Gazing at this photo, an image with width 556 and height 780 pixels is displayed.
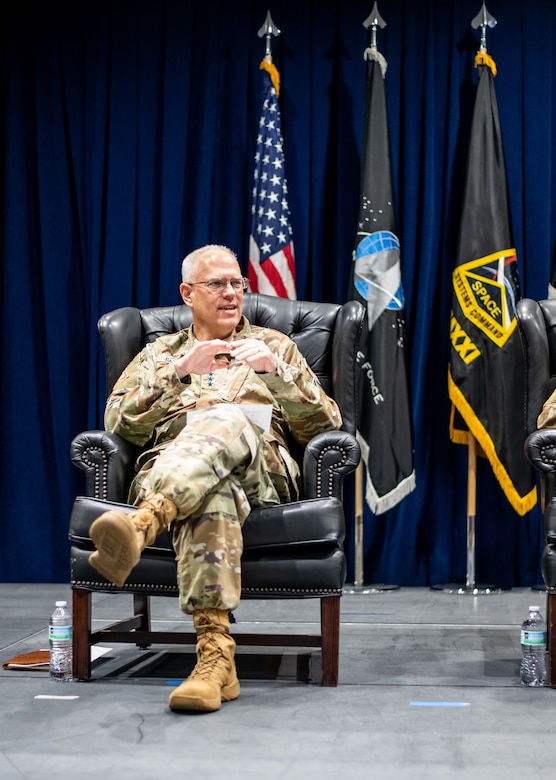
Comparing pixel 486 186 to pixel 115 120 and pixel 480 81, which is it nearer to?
pixel 480 81

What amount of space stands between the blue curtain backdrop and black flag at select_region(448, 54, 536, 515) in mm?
218

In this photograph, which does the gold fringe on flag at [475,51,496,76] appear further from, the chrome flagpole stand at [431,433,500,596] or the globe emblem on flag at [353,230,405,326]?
the chrome flagpole stand at [431,433,500,596]

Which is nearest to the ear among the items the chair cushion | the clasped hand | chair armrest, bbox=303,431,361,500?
the clasped hand

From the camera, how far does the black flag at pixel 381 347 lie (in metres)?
4.16

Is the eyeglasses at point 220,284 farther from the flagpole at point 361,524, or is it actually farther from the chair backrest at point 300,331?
the flagpole at point 361,524

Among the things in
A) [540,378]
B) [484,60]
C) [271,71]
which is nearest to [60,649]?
[540,378]

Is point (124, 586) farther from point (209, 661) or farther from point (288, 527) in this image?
point (288, 527)

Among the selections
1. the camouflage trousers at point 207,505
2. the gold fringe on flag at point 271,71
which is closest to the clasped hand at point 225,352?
the camouflage trousers at point 207,505

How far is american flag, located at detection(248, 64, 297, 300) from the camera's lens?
426cm

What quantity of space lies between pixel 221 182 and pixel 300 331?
5.05 ft

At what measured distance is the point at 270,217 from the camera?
4281mm

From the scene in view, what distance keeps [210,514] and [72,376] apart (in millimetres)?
2472

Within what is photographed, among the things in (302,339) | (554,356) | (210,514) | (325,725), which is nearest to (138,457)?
(210,514)

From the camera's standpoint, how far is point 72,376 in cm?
463
